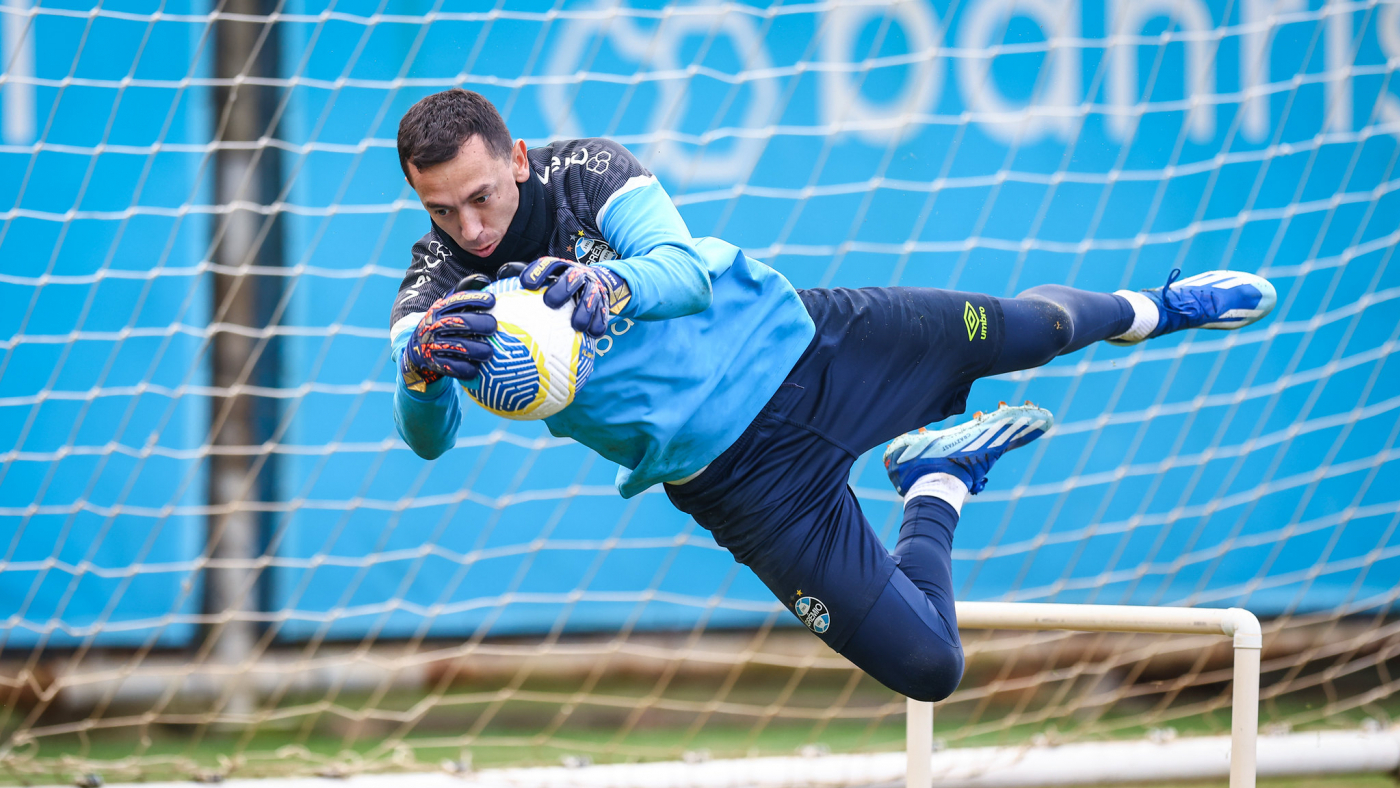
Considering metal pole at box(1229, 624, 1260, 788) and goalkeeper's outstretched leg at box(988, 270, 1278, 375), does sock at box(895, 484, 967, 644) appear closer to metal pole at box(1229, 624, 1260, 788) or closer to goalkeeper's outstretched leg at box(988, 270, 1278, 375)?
goalkeeper's outstretched leg at box(988, 270, 1278, 375)

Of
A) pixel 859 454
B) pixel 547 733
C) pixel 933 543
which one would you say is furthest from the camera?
pixel 547 733

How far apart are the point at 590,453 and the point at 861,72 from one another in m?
1.43

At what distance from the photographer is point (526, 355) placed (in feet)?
4.43

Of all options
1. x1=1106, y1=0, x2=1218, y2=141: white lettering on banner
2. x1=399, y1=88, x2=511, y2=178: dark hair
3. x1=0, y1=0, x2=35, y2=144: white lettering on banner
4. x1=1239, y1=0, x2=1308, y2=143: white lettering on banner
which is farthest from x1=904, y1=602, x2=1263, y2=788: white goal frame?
x1=0, y1=0, x2=35, y2=144: white lettering on banner

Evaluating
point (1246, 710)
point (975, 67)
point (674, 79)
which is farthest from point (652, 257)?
point (975, 67)

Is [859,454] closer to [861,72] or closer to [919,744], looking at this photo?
[919,744]

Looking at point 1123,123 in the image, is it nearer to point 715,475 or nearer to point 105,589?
point 715,475

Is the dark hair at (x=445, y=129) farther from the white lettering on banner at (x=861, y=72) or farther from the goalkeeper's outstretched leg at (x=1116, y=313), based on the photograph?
the white lettering on banner at (x=861, y=72)

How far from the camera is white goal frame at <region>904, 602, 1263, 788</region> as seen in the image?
202 centimetres

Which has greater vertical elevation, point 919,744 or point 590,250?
point 590,250

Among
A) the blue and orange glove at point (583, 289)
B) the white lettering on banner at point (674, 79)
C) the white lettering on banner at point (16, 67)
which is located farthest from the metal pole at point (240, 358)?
the blue and orange glove at point (583, 289)

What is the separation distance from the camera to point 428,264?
68.9 inches

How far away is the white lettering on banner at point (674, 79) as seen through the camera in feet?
10.7

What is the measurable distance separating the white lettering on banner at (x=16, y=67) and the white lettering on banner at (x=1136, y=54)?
10.4ft
